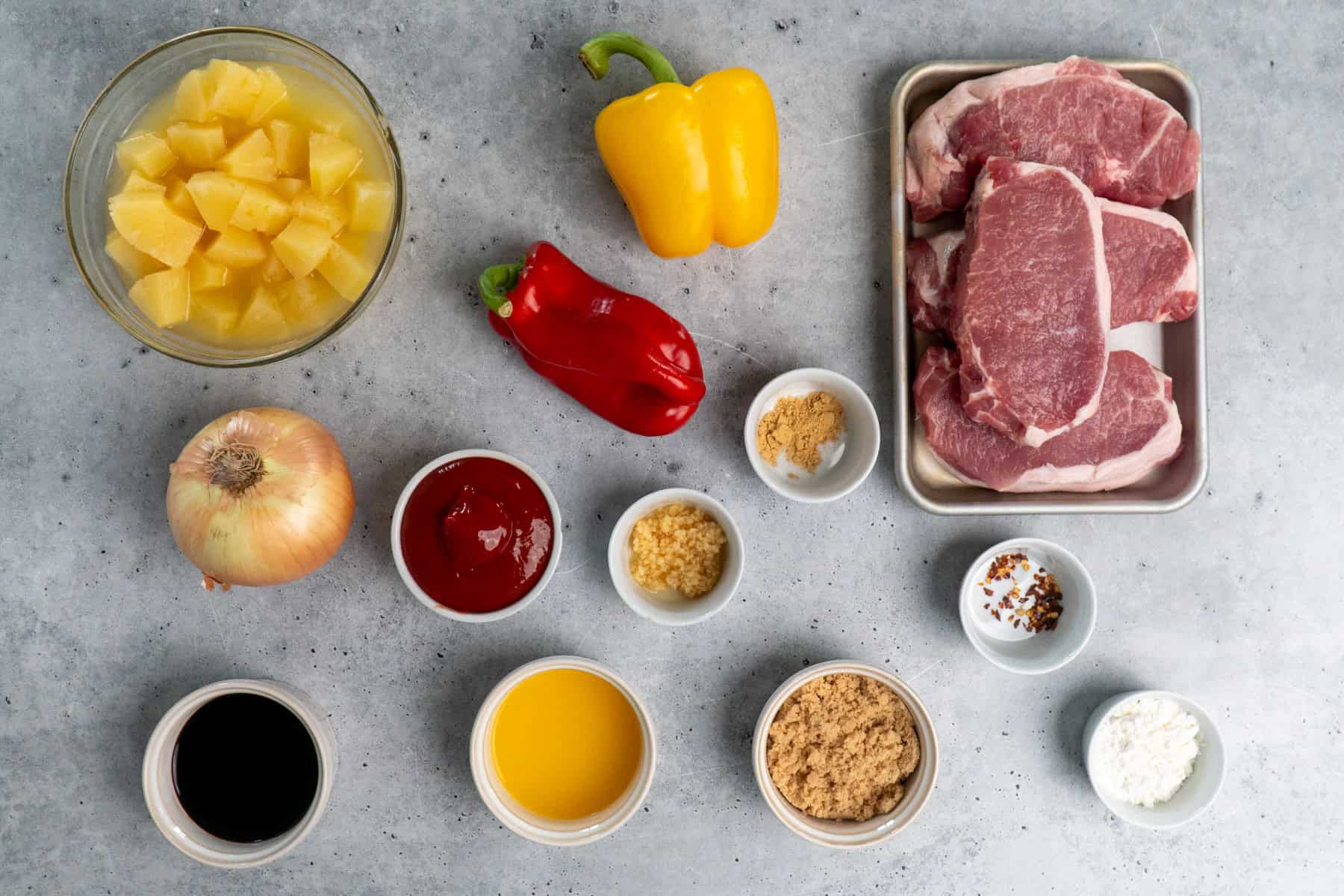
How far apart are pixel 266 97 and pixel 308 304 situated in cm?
41

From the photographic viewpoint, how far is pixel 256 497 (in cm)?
180

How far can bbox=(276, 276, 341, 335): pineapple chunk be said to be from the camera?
1.80 meters

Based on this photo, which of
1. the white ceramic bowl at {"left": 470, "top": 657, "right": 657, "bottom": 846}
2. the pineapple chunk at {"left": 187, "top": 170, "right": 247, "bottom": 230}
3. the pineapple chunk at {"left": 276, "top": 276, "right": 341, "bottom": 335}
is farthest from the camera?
the white ceramic bowl at {"left": 470, "top": 657, "right": 657, "bottom": 846}

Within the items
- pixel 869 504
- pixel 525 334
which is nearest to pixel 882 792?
pixel 869 504

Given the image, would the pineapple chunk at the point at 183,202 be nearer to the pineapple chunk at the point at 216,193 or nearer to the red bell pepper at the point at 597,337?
the pineapple chunk at the point at 216,193

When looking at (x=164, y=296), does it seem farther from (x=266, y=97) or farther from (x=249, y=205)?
(x=266, y=97)

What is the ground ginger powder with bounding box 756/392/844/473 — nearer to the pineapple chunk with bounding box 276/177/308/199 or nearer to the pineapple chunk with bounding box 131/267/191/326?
the pineapple chunk with bounding box 276/177/308/199

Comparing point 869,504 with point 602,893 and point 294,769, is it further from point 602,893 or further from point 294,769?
point 294,769

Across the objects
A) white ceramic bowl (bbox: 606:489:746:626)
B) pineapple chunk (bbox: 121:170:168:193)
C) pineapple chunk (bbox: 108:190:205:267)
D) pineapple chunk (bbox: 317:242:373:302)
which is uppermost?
pineapple chunk (bbox: 121:170:168:193)

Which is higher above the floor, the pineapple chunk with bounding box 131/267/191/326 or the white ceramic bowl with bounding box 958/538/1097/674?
the pineapple chunk with bounding box 131/267/191/326

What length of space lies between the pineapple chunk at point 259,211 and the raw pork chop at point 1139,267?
1.33 meters

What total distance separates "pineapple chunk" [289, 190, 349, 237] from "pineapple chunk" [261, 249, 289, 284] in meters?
0.10

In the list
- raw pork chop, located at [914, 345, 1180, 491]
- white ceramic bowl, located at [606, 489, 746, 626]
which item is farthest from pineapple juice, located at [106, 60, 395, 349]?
raw pork chop, located at [914, 345, 1180, 491]

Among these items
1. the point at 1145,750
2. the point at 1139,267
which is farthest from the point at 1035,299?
the point at 1145,750
